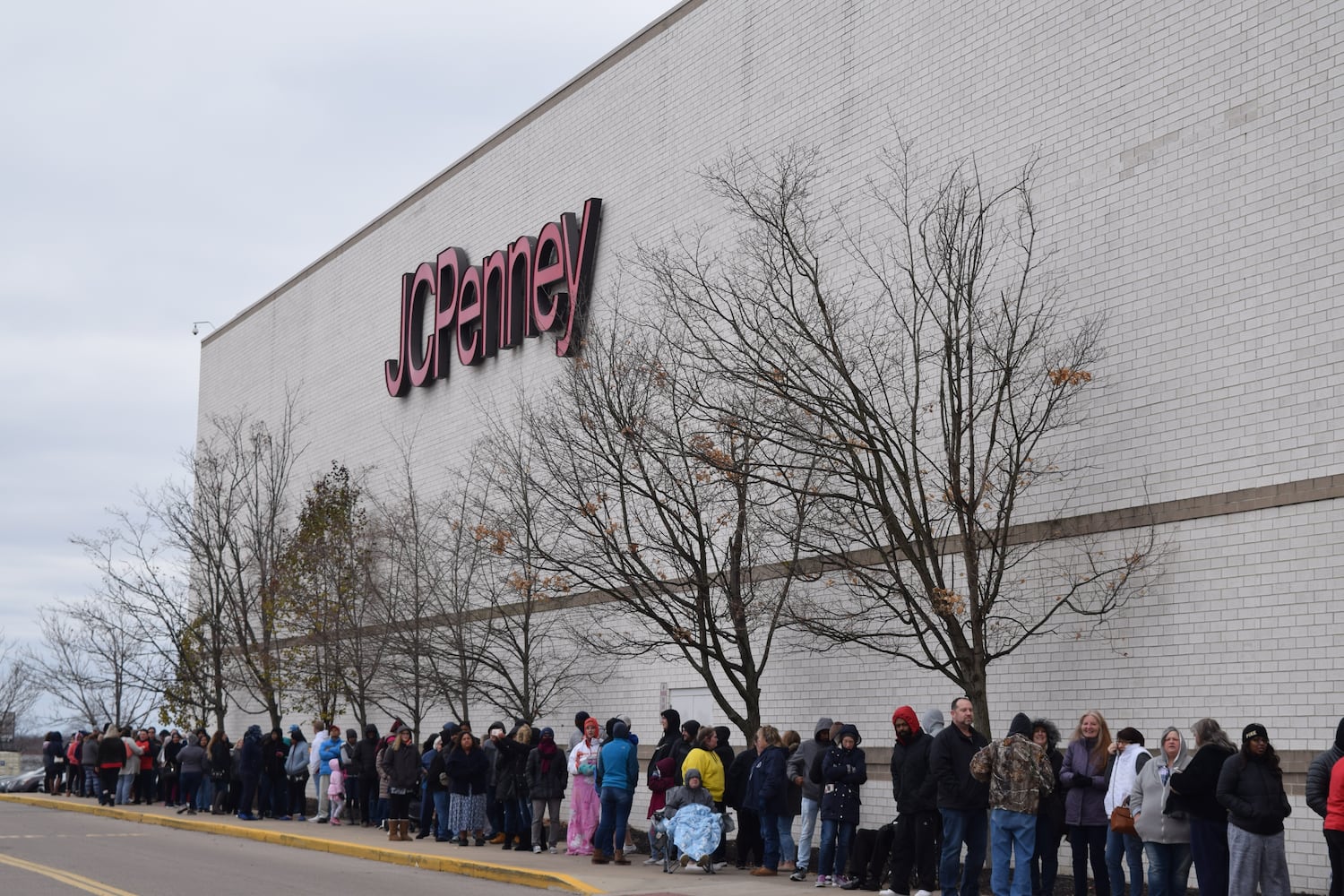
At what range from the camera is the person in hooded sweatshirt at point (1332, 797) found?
37.9ft

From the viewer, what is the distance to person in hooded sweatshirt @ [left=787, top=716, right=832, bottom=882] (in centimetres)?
1606

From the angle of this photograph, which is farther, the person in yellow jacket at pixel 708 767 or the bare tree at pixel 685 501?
the bare tree at pixel 685 501

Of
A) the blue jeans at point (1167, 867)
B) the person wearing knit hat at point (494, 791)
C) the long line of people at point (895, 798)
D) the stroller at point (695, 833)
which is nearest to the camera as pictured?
the long line of people at point (895, 798)

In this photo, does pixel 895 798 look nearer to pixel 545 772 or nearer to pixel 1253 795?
pixel 1253 795

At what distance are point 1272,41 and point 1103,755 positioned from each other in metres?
7.69

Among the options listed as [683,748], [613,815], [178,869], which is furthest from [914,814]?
[178,869]

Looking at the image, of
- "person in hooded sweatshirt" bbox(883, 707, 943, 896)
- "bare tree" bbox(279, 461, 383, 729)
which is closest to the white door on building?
"bare tree" bbox(279, 461, 383, 729)

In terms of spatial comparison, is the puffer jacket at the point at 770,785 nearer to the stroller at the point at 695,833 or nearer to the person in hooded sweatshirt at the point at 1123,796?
the stroller at the point at 695,833

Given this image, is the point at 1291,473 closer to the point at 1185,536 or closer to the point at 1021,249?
the point at 1185,536

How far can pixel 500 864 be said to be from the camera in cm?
1720

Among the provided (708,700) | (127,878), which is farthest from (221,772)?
(127,878)

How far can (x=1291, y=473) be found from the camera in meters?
14.4

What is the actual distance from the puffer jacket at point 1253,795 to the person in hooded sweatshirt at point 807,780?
5.11 metres

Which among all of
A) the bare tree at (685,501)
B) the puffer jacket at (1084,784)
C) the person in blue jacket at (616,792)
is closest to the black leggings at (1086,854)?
the puffer jacket at (1084,784)
